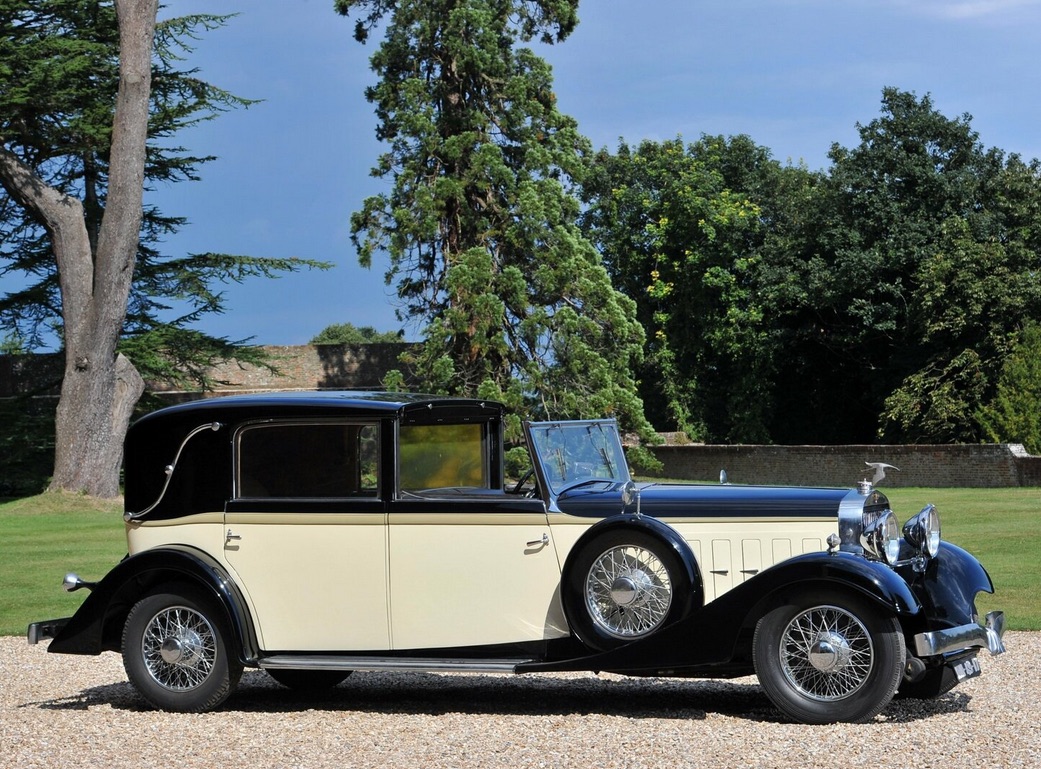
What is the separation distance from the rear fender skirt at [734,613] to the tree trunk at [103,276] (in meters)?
21.6

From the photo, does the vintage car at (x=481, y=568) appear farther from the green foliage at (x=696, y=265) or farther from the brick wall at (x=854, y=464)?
the green foliage at (x=696, y=265)

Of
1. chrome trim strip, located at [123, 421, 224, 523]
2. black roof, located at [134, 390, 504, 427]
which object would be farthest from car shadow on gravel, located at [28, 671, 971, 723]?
black roof, located at [134, 390, 504, 427]

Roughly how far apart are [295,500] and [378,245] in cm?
2725

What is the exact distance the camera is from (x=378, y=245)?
112 ft

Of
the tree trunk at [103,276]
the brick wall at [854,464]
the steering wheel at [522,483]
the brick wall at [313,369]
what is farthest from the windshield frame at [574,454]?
the brick wall at [313,369]

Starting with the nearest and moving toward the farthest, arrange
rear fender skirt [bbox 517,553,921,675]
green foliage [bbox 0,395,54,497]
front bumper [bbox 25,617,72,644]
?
rear fender skirt [bbox 517,553,921,675], front bumper [bbox 25,617,72,644], green foliage [bbox 0,395,54,497]

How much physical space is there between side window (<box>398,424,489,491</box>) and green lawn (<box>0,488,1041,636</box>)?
15.7ft

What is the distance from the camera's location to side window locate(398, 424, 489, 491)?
7285 mm

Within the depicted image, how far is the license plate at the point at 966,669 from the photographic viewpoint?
668 cm

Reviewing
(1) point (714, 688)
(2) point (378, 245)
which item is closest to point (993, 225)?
(2) point (378, 245)

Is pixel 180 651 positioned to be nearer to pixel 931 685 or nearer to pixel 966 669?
pixel 931 685

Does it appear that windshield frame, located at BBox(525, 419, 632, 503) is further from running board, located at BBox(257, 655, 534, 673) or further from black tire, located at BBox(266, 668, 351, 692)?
black tire, located at BBox(266, 668, 351, 692)

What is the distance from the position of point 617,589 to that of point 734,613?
0.63 metres

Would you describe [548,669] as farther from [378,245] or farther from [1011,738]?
[378,245]
